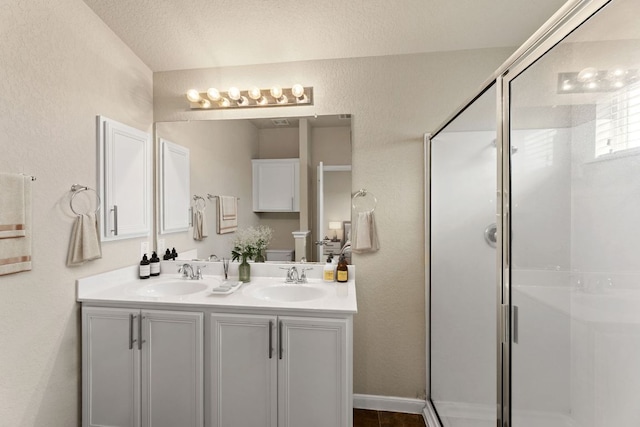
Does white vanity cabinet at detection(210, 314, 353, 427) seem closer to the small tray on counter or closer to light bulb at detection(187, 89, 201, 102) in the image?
the small tray on counter

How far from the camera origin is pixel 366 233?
199cm

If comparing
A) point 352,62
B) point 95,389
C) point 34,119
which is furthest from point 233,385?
point 352,62

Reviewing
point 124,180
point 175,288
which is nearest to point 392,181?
point 175,288

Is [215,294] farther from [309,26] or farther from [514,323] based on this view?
[309,26]

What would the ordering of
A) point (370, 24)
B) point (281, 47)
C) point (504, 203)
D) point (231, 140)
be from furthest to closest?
point (231, 140), point (281, 47), point (370, 24), point (504, 203)

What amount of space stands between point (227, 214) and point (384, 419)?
5.78ft

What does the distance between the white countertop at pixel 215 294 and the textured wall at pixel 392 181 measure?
1.04 ft

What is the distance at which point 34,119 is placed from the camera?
1383 millimetres

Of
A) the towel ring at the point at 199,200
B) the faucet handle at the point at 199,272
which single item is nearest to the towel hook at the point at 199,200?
the towel ring at the point at 199,200

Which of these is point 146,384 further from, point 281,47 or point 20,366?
point 281,47

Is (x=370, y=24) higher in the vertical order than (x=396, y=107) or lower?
higher

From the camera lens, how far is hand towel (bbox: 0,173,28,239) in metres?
1.22

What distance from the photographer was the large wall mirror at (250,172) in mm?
2049

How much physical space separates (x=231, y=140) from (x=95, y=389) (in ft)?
5.64
